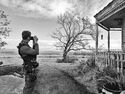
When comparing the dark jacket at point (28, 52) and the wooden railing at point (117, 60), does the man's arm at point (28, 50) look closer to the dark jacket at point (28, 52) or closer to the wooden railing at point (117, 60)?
the dark jacket at point (28, 52)

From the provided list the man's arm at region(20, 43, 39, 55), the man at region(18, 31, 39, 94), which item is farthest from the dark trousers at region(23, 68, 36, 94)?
the man's arm at region(20, 43, 39, 55)

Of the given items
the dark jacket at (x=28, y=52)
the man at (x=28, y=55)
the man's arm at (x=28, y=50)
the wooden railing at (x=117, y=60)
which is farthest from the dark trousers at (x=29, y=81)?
the wooden railing at (x=117, y=60)

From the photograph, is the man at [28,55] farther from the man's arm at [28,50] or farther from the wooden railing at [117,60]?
the wooden railing at [117,60]

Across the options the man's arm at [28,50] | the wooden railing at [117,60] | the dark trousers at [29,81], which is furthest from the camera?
the wooden railing at [117,60]

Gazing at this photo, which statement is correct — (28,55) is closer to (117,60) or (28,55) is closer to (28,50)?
(28,50)

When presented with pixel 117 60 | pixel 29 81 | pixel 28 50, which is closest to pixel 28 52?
pixel 28 50

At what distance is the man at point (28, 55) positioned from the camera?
→ 280 centimetres

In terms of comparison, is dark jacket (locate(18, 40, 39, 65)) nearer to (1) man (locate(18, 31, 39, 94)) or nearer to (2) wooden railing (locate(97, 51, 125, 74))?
(1) man (locate(18, 31, 39, 94))

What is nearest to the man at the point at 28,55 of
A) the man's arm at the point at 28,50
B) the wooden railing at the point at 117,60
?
the man's arm at the point at 28,50

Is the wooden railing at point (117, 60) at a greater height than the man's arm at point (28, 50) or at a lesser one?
lesser

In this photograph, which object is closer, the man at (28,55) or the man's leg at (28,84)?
the man at (28,55)

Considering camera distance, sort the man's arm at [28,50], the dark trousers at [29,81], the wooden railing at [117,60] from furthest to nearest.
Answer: the wooden railing at [117,60], the dark trousers at [29,81], the man's arm at [28,50]

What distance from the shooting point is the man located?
2.80m

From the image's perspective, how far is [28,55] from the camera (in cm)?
286
